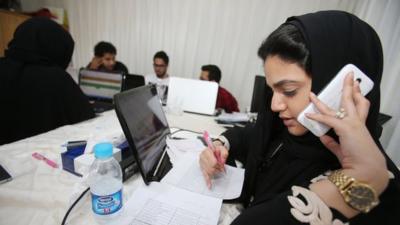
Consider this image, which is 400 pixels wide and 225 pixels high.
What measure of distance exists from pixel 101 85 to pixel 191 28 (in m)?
1.66

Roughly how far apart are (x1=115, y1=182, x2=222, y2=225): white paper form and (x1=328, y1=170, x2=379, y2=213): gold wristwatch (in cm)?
30

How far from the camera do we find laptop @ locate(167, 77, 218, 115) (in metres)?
1.73

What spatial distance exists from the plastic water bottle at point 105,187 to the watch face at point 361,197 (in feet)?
1.71

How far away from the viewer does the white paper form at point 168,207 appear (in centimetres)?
52

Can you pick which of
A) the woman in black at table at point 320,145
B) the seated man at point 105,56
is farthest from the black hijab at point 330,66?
the seated man at point 105,56

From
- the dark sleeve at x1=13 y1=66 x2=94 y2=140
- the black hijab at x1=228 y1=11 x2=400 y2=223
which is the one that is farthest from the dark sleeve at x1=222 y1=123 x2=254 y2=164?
the dark sleeve at x1=13 y1=66 x2=94 y2=140

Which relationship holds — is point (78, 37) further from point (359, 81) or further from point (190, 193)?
point (359, 81)

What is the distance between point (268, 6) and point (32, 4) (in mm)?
3971

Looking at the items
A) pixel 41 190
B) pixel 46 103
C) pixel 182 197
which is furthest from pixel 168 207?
pixel 46 103

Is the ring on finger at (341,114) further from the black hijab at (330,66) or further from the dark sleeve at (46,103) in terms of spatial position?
the dark sleeve at (46,103)

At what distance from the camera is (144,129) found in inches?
28.1

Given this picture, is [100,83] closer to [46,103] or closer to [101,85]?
[101,85]

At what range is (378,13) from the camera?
6.38 ft

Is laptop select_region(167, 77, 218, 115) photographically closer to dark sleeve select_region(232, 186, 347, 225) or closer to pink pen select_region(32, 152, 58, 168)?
pink pen select_region(32, 152, 58, 168)
